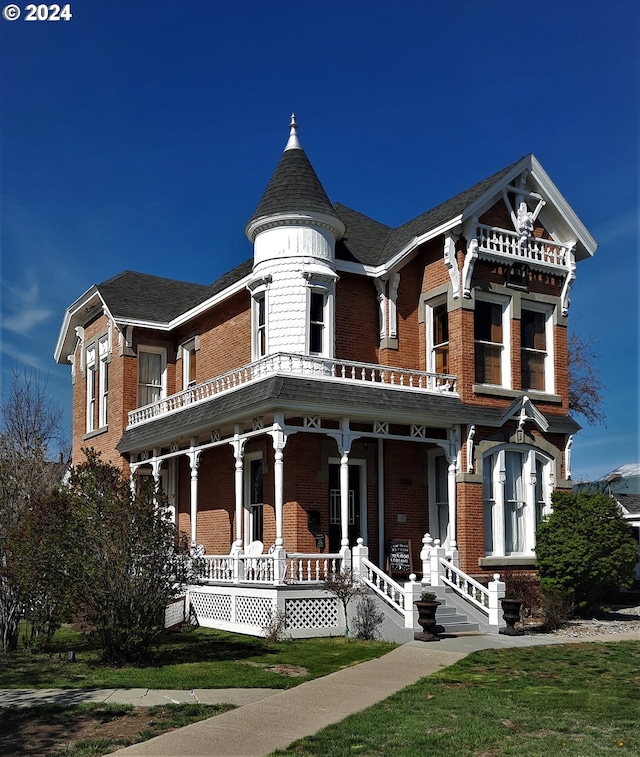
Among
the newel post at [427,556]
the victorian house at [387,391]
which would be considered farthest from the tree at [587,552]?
the newel post at [427,556]

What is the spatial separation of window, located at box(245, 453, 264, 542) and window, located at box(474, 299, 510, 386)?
5937 mm

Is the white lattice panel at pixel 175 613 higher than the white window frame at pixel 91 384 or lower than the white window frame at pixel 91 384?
lower

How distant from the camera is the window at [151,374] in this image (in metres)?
28.4

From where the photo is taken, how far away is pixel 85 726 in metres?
9.48

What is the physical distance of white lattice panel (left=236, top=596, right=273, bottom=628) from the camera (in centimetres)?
1822

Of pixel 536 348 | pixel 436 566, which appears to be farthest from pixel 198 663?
pixel 536 348

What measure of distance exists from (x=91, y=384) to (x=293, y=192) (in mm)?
12254

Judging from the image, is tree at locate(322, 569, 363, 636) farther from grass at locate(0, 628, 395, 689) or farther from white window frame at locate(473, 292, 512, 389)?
white window frame at locate(473, 292, 512, 389)

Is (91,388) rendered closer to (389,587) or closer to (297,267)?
(297,267)

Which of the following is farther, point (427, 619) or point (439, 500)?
point (439, 500)

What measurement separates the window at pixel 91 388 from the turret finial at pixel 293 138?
10.9m

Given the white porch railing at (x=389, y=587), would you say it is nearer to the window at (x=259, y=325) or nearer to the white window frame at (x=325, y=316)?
the white window frame at (x=325, y=316)

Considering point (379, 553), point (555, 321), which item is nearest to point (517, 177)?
point (555, 321)

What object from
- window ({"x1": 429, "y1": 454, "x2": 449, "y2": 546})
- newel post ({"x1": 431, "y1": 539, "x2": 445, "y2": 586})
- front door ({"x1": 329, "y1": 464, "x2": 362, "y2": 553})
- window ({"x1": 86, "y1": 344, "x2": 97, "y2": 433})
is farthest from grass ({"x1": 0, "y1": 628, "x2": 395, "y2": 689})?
window ({"x1": 86, "y1": 344, "x2": 97, "y2": 433})
